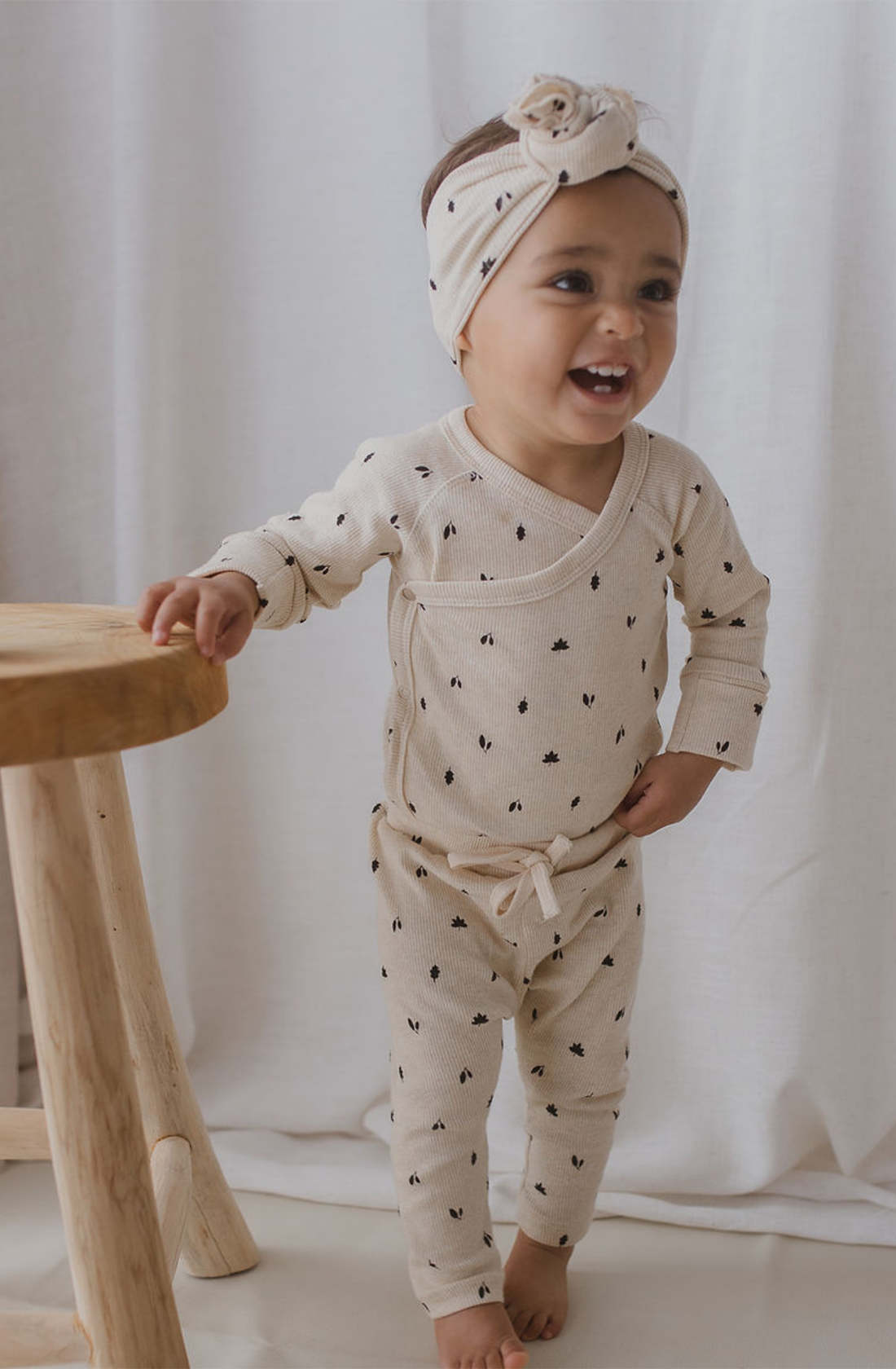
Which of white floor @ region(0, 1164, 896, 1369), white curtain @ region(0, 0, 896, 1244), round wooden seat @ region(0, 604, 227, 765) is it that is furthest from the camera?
white curtain @ region(0, 0, 896, 1244)

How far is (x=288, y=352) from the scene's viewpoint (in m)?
1.08

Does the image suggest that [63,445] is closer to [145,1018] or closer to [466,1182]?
[145,1018]

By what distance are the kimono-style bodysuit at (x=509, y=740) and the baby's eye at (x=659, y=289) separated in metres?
0.09

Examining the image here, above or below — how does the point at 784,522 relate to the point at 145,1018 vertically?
above

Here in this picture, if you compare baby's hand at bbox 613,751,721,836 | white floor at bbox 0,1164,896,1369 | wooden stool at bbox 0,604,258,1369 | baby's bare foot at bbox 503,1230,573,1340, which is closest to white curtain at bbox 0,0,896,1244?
white floor at bbox 0,1164,896,1369

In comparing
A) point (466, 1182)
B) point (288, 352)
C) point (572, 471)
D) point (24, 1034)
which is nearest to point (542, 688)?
point (572, 471)

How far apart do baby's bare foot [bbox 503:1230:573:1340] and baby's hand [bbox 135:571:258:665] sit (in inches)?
18.6

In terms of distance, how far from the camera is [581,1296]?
3.05ft

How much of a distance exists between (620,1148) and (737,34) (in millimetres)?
833

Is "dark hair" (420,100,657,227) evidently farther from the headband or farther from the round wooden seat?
the round wooden seat

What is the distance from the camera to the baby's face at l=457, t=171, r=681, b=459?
2.26ft

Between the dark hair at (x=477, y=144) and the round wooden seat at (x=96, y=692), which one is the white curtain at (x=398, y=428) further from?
the round wooden seat at (x=96, y=692)

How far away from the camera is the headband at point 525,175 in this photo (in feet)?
2.21

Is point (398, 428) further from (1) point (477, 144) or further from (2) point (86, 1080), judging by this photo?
(2) point (86, 1080)
